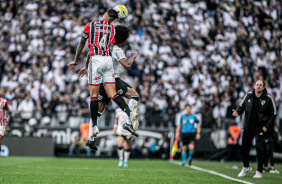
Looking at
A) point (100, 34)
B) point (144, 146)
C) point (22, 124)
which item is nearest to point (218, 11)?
point (144, 146)

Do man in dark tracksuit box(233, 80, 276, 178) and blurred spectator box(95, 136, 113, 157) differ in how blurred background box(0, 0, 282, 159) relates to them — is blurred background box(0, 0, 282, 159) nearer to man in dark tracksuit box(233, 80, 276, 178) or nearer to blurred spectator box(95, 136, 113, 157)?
blurred spectator box(95, 136, 113, 157)

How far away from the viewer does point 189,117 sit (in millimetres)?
19312

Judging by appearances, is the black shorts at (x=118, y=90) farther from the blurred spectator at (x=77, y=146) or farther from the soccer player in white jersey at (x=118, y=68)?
the blurred spectator at (x=77, y=146)

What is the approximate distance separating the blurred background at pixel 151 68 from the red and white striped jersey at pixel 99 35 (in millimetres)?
12911

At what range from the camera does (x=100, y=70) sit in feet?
31.3

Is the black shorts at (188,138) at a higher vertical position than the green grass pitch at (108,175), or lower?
higher

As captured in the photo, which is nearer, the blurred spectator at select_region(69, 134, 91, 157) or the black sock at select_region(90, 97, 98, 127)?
the black sock at select_region(90, 97, 98, 127)

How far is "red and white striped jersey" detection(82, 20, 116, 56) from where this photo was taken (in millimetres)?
9453

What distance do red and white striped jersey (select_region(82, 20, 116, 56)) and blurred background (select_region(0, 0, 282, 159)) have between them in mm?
12911

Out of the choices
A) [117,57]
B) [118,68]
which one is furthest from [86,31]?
[118,68]

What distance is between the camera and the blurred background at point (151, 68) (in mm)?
22828

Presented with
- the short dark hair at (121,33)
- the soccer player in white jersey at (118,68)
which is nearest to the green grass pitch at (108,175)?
the soccer player in white jersey at (118,68)

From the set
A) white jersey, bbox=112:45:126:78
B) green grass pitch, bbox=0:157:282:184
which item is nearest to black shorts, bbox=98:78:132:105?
white jersey, bbox=112:45:126:78

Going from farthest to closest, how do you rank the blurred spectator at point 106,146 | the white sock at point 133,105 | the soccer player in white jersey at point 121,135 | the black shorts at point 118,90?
the blurred spectator at point 106,146 < the soccer player in white jersey at point 121,135 < the black shorts at point 118,90 < the white sock at point 133,105
